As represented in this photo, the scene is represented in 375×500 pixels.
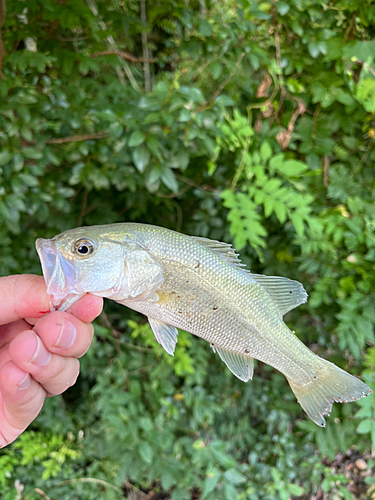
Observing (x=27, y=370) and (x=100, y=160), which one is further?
(x=100, y=160)

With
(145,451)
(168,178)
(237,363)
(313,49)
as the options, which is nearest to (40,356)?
(237,363)

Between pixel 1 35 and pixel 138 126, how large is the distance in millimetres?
988

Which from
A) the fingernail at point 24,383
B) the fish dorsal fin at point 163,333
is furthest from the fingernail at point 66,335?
the fish dorsal fin at point 163,333

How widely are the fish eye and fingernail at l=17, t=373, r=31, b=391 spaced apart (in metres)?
0.43

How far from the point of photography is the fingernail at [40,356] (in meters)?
1.01

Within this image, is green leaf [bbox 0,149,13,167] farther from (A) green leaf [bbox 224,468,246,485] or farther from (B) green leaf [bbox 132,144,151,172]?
(A) green leaf [bbox 224,468,246,485]

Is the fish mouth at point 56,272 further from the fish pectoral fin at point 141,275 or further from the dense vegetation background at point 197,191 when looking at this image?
the dense vegetation background at point 197,191

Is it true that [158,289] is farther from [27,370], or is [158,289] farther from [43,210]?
[43,210]

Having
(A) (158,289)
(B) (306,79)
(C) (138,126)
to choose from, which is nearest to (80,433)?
(A) (158,289)

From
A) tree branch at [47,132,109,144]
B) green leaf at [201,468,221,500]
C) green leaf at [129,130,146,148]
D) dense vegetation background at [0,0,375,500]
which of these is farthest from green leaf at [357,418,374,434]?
tree branch at [47,132,109,144]

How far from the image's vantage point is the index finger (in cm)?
111

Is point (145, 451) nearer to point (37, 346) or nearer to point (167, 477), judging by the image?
point (167, 477)

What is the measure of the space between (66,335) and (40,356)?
11 cm

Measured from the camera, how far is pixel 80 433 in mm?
2350
